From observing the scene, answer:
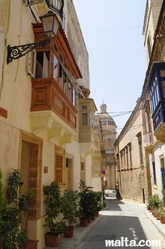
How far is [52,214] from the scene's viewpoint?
6578 millimetres

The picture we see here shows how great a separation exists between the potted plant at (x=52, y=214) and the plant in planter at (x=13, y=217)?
1.59 m

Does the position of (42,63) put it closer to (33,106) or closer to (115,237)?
(33,106)

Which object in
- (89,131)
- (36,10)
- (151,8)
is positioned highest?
(151,8)

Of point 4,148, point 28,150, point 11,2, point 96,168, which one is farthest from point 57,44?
point 96,168

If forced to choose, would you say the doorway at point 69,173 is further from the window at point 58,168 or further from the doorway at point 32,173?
the doorway at point 32,173

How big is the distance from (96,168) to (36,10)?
15889mm

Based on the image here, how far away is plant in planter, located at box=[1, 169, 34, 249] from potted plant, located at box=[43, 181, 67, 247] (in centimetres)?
159

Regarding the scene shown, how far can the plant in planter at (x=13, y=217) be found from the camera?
4.07 m

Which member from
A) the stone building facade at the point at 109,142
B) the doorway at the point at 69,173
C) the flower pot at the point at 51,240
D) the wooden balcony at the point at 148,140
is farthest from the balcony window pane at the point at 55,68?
the stone building facade at the point at 109,142

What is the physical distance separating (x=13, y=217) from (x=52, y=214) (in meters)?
2.43

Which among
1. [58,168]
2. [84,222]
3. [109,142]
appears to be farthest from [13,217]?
[109,142]

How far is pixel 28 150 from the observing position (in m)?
6.81

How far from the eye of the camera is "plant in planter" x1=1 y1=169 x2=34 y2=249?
4.07 meters

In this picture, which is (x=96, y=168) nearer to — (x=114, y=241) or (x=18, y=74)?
(x=114, y=241)
